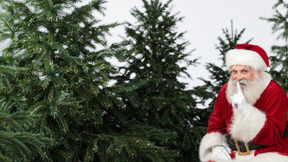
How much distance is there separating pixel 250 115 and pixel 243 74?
39cm

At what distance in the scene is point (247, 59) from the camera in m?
2.71

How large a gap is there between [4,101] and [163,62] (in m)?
2.41

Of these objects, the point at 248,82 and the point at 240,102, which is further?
the point at 248,82

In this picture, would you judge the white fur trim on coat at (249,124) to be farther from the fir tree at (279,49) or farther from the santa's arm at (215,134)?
the fir tree at (279,49)

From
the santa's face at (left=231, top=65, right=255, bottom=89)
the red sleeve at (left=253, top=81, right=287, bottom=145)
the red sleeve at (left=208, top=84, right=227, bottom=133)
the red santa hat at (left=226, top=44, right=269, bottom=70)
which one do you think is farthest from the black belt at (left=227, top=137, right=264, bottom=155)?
the red santa hat at (left=226, top=44, right=269, bottom=70)

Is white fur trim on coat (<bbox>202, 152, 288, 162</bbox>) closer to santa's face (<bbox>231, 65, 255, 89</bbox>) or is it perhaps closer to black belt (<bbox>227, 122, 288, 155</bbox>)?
black belt (<bbox>227, 122, 288, 155</bbox>)

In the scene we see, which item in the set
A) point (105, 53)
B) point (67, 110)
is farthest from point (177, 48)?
point (67, 110)

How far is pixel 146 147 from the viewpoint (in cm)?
372

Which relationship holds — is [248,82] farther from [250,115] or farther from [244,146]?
[244,146]

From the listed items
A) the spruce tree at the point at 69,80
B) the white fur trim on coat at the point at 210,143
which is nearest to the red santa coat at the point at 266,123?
the white fur trim on coat at the point at 210,143

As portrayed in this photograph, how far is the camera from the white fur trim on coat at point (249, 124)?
2.47m

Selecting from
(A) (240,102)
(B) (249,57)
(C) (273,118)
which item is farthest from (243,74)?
(C) (273,118)

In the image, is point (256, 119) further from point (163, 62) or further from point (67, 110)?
point (163, 62)

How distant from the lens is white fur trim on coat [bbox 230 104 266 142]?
8.12 ft
